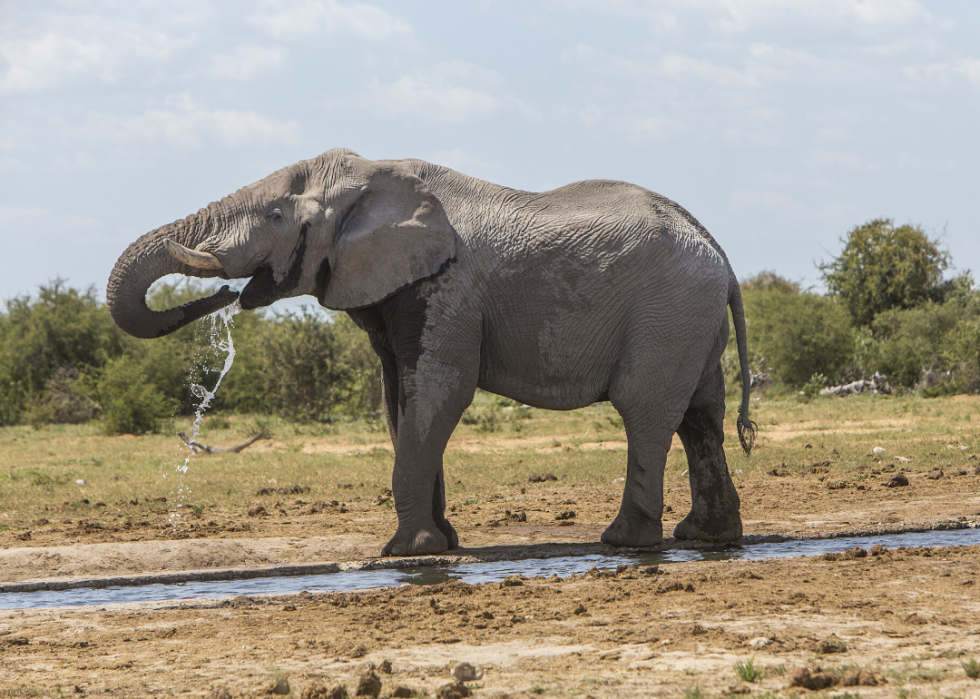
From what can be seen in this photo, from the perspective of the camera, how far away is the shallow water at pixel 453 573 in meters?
7.30

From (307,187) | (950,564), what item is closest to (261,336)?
(307,187)

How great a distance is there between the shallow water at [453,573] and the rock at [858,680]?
319 centimetres

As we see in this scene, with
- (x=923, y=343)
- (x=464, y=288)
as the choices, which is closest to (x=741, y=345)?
(x=464, y=288)

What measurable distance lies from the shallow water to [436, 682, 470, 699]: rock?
2.91 meters

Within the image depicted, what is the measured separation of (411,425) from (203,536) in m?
2.49

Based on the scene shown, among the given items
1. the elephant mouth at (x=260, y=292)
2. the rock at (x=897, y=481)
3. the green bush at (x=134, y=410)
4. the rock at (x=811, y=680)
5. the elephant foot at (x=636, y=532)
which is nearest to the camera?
the rock at (x=811, y=680)

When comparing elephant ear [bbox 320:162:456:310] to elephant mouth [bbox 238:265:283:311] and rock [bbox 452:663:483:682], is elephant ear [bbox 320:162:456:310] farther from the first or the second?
rock [bbox 452:663:483:682]

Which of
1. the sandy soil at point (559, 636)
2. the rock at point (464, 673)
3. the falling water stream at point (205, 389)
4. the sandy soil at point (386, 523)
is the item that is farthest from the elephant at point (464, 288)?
the rock at point (464, 673)

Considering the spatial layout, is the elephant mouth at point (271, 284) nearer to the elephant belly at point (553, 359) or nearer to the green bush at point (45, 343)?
the elephant belly at point (553, 359)

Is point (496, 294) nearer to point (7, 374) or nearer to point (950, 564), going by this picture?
point (950, 564)

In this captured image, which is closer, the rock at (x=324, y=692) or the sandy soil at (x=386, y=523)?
the rock at (x=324, y=692)

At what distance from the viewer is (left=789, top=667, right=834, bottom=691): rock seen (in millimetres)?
4465

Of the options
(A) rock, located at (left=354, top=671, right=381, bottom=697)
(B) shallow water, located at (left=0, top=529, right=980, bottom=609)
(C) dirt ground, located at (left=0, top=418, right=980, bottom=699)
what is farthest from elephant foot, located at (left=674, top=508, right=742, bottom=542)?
(A) rock, located at (left=354, top=671, right=381, bottom=697)

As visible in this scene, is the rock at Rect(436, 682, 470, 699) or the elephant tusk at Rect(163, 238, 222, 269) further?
the elephant tusk at Rect(163, 238, 222, 269)
